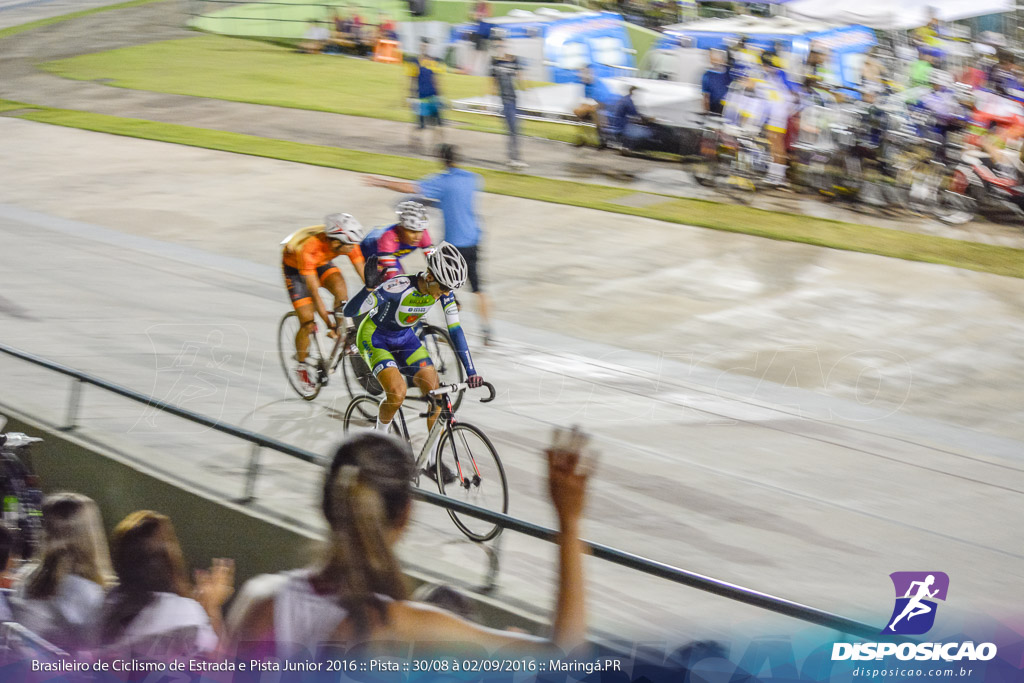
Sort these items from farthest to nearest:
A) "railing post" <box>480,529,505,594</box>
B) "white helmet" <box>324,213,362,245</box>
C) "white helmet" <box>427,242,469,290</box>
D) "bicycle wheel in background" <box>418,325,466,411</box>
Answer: "bicycle wheel in background" <box>418,325,466,411</box> → "white helmet" <box>324,213,362,245</box> → "white helmet" <box>427,242,469,290</box> → "railing post" <box>480,529,505,594</box>

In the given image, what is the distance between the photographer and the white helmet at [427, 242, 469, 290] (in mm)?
5984

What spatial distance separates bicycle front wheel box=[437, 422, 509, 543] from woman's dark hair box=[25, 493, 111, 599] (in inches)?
99.6

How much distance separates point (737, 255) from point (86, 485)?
8240 millimetres

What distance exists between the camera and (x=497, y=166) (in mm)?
16375

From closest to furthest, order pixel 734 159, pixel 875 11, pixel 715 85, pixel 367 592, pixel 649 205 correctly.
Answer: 1. pixel 367 592
2. pixel 649 205
3. pixel 734 159
4. pixel 715 85
5. pixel 875 11

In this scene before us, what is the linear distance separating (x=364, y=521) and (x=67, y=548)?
1752 millimetres

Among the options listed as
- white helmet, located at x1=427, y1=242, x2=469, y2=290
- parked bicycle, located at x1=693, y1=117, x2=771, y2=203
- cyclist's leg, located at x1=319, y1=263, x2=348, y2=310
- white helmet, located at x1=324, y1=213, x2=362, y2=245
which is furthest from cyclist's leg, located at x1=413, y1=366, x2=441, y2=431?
parked bicycle, located at x1=693, y1=117, x2=771, y2=203

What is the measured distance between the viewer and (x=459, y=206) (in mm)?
9047

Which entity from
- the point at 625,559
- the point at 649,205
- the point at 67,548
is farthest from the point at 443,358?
the point at 649,205

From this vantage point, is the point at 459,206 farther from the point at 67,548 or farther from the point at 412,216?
the point at 67,548

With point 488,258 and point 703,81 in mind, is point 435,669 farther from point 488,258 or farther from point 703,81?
point 703,81

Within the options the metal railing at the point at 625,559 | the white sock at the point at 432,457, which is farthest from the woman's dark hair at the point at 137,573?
the white sock at the point at 432,457

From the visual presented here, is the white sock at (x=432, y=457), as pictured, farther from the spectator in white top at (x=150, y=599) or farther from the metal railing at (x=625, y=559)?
the spectator in white top at (x=150, y=599)

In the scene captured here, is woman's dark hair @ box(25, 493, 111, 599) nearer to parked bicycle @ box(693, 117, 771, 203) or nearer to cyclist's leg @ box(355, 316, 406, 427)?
cyclist's leg @ box(355, 316, 406, 427)
